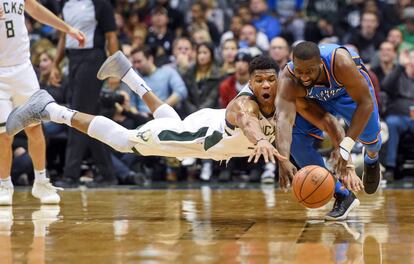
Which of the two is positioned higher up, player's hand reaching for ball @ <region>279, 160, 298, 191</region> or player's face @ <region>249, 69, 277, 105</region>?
player's face @ <region>249, 69, 277, 105</region>

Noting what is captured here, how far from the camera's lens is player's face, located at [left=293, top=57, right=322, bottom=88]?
6.11m

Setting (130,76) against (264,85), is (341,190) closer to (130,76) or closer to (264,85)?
(264,85)

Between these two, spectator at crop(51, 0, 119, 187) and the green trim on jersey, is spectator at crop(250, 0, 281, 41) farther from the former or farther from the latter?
the green trim on jersey

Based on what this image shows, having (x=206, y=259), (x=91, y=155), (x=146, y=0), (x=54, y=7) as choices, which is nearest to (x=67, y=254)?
(x=206, y=259)

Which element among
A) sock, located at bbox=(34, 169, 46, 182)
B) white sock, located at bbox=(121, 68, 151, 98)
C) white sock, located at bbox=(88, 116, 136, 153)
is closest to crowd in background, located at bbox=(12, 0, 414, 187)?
sock, located at bbox=(34, 169, 46, 182)

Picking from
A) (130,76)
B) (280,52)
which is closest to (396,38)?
(280,52)

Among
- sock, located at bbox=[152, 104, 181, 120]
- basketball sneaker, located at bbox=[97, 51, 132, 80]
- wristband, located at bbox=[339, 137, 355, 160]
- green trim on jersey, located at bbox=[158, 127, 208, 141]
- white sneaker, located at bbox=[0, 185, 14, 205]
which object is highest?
basketball sneaker, located at bbox=[97, 51, 132, 80]

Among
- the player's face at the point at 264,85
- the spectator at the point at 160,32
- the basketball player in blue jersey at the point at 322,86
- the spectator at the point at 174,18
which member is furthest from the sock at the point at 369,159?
the spectator at the point at 174,18

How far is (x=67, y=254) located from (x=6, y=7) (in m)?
3.38

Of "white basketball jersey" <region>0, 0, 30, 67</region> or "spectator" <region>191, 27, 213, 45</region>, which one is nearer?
"white basketball jersey" <region>0, 0, 30, 67</region>

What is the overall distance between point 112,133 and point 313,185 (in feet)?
5.55

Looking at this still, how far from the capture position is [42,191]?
795 cm

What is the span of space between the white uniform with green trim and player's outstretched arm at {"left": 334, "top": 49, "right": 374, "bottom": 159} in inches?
22.6

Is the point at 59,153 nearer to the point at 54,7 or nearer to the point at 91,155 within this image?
the point at 91,155
